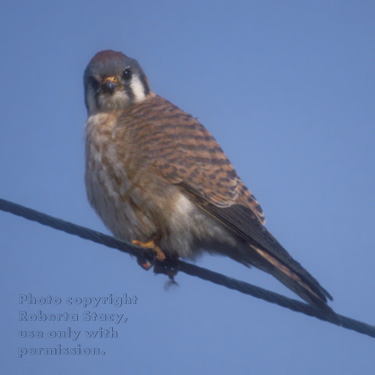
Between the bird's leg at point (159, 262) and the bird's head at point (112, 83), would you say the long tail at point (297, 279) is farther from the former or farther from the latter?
Answer: the bird's head at point (112, 83)

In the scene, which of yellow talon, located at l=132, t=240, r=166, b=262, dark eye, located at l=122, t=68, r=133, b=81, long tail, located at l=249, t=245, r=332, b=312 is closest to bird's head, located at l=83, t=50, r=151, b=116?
dark eye, located at l=122, t=68, r=133, b=81

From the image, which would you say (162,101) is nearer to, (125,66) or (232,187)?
(125,66)

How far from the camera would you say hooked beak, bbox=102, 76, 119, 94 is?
16.7ft

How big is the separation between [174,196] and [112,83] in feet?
4.17

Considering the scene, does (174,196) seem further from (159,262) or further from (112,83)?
(112,83)

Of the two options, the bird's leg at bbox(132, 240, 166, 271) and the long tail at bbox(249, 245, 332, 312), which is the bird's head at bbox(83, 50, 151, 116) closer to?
the bird's leg at bbox(132, 240, 166, 271)

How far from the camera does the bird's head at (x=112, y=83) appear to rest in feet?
16.6

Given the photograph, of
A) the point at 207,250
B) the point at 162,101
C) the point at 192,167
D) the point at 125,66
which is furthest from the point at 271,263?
the point at 125,66

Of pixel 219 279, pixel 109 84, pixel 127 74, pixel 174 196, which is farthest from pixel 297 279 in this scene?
pixel 127 74

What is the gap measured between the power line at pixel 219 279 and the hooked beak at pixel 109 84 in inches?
66.2

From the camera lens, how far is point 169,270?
4492 millimetres

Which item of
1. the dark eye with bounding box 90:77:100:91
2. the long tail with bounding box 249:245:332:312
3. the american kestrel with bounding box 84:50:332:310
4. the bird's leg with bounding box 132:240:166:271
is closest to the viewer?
the long tail with bounding box 249:245:332:312

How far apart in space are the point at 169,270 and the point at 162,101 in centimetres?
143

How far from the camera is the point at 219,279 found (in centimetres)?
356
